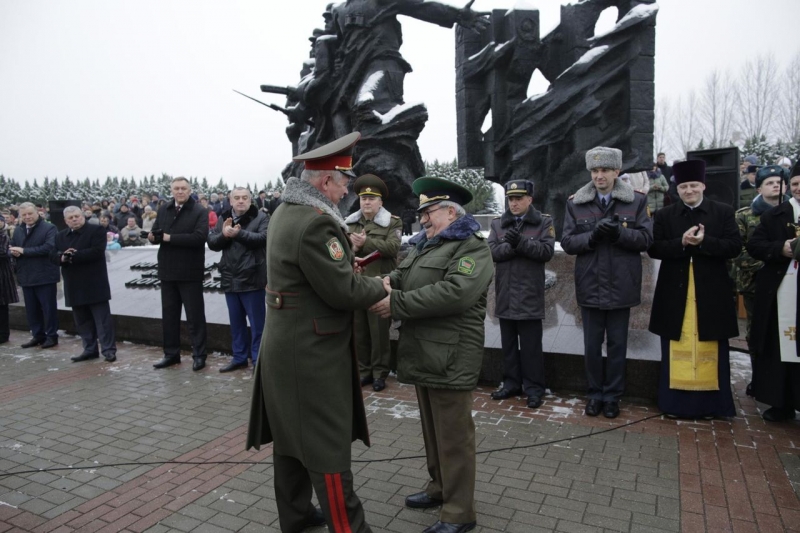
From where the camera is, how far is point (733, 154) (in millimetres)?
6555

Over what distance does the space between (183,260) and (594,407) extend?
4736 mm

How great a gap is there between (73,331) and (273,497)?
7.01 meters

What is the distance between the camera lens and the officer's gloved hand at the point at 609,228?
4.70 m

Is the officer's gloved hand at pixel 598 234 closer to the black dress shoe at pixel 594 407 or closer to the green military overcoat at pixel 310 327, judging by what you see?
the black dress shoe at pixel 594 407

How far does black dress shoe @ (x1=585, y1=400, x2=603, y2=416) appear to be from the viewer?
16.1ft

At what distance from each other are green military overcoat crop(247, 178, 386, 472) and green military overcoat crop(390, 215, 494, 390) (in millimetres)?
267

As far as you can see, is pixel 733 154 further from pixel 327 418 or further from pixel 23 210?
pixel 23 210

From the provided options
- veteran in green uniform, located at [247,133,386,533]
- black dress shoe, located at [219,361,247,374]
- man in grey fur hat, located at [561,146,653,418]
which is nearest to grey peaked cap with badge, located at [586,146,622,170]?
man in grey fur hat, located at [561,146,653,418]

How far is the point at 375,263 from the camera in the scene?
6.17 metres

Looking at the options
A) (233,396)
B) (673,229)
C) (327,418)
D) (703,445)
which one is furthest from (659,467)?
(233,396)

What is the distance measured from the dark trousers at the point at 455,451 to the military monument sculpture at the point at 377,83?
27.0ft

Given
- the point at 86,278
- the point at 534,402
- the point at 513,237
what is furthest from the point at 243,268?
the point at 534,402

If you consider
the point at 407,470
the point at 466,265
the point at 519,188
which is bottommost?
the point at 407,470

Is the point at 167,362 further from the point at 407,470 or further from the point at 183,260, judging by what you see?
the point at 407,470
